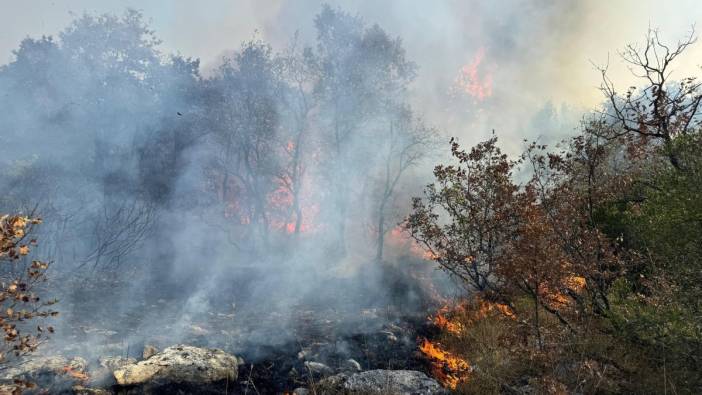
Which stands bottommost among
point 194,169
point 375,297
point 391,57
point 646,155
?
point 375,297

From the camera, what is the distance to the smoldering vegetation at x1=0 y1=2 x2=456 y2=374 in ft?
33.6

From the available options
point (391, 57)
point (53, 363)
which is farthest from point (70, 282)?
point (391, 57)

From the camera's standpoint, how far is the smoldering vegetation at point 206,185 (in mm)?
10234

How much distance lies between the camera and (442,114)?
109ft

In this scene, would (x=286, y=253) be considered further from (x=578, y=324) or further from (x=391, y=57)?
(x=578, y=324)

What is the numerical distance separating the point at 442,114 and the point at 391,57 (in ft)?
46.1

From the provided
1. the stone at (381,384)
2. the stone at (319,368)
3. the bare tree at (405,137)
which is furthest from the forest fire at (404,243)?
the stone at (381,384)

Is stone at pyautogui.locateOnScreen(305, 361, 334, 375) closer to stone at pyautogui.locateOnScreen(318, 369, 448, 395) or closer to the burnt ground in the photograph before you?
the burnt ground

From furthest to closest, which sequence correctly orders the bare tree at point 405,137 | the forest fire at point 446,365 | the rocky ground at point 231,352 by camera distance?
the bare tree at point 405,137 < the forest fire at point 446,365 < the rocky ground at point 231,352

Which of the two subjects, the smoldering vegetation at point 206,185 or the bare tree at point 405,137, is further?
the bare tree at point 405,137

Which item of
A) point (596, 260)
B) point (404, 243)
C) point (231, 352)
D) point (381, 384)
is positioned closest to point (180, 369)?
point (231, 352)

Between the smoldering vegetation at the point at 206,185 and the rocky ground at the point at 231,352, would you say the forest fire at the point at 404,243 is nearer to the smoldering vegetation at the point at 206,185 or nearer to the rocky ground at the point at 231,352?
the smoldering vegetation at the point at 206,185

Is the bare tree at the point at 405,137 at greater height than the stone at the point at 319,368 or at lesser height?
greater

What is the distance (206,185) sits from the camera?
21.6 m
